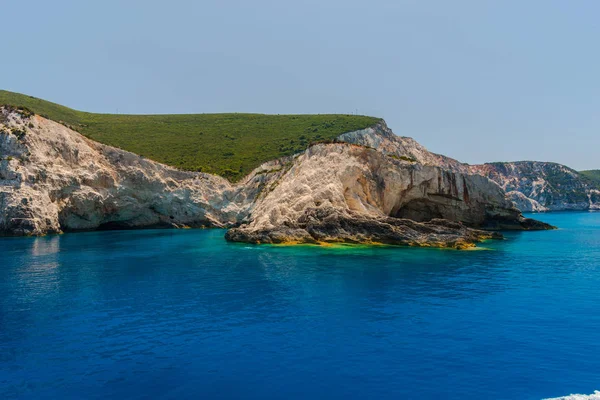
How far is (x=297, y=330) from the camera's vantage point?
19.7 m

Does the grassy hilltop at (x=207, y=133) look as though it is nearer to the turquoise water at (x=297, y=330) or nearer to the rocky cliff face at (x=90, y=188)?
the rocky cliff face at (x=90, y=188)

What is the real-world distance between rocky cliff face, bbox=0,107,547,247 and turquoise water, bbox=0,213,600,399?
17314 millimetres

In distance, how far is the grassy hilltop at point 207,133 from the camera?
98.3 m

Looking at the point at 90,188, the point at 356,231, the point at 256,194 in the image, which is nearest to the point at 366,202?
the point at 356,231

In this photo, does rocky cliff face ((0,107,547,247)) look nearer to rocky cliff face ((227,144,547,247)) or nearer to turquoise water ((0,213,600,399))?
rocky cliff face ((227,144,547,247))

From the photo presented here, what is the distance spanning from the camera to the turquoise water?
14.3 meters

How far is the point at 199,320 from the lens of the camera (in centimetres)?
2112

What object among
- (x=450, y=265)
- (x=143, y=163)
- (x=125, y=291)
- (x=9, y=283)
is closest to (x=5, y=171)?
(x=143, y=163)

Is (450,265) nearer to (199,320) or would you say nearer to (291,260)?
(291,260)

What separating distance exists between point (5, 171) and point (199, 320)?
55459mm

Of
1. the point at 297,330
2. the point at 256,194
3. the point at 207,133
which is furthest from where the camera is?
the point at 207,133

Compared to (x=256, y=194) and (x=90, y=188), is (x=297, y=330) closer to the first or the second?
(x=90, y=188)

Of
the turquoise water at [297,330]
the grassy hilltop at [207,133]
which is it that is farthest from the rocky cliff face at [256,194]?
the turquoise water at [297,330]

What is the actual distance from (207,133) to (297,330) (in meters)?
107
